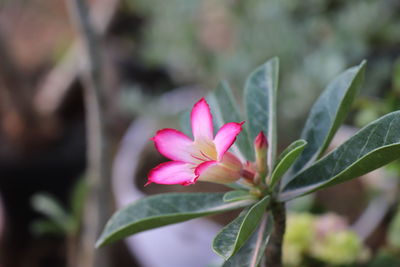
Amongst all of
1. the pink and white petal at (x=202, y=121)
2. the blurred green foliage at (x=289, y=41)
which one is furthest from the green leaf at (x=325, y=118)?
the blurred green foliage at (x=289, y=41)

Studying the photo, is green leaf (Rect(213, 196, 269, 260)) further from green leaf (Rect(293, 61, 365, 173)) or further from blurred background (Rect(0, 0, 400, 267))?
blurred background (Rect(0, 0, 400, 267))

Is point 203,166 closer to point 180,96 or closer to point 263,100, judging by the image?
point 263,100

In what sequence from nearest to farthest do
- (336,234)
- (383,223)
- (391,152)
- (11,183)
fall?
(391,152) → (336,234) → (383,223) → (11,183)

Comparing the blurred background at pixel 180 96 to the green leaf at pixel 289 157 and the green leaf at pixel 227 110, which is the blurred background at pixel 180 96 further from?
the green leaf at pixel 289 157

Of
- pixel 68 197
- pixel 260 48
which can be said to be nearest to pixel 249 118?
pixel 260 48

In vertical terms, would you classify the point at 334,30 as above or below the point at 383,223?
above

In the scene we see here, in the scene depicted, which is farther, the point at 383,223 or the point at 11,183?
the point at 11,183

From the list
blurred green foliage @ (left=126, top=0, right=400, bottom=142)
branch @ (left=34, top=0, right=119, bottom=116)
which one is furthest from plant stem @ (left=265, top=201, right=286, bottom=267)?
branch @ (left=34, top=0, right=119, bottom=116)

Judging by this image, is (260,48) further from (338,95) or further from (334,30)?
(338,95)
